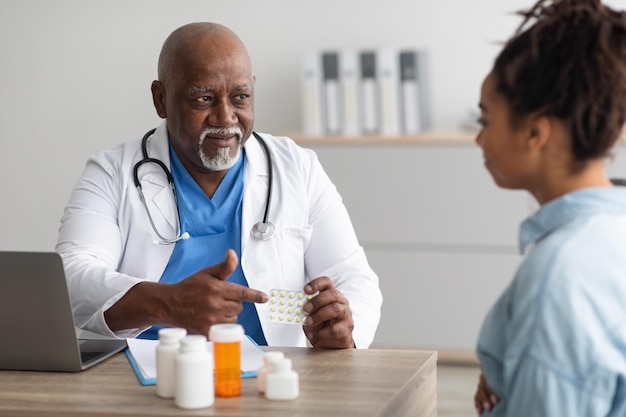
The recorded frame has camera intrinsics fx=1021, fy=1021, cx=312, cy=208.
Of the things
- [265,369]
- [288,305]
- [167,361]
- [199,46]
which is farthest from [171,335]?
[199,46]

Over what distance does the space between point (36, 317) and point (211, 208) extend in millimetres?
638

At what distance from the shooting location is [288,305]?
1.93 m

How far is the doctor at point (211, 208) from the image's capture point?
7.36ft

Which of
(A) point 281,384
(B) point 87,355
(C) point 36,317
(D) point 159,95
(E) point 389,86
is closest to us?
(A) point 281,384

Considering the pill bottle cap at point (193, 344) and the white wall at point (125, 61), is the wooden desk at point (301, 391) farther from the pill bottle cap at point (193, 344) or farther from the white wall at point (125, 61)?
the white wall at point (125, 61)

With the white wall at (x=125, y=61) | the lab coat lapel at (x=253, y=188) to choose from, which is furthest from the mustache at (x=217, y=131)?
the white wall at (x=125, y=61)

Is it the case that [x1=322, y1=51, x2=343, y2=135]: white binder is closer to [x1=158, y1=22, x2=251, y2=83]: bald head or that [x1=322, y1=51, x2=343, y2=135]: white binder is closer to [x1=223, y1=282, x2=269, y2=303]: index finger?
[x1=158, y1=22, x2=251, y2=83]: bald head

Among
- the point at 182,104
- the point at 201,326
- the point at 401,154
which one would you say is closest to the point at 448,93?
the point at 401,154

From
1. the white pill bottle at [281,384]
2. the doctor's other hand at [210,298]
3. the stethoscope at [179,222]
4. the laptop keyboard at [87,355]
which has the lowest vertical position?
the laptop keyboard at [87,355]

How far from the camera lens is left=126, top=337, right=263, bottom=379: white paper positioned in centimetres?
175

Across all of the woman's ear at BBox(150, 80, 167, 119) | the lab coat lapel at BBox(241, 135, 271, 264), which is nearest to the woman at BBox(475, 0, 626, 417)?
the lab coat lapel at BBox(241, 135, 271, 264)

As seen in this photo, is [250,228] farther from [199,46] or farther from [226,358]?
[226,358]

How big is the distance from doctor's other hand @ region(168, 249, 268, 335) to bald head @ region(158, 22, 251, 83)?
0.62 m

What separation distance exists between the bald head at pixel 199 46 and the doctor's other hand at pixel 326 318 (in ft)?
2.07
